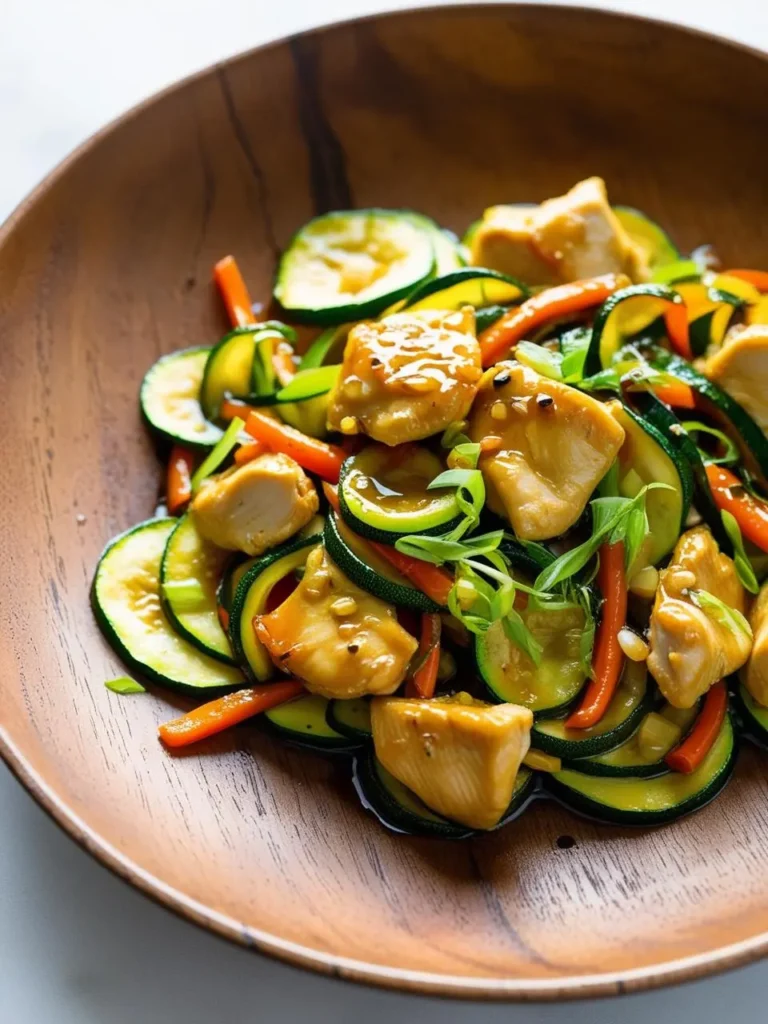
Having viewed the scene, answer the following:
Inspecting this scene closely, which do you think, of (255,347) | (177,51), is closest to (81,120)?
(177,51)

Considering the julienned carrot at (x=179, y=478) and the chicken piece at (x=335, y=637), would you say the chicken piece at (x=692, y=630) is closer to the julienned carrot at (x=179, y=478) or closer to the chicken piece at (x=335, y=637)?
the chicken piece at (x=335, y=637)

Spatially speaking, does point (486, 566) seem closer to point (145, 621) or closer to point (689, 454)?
point (689, 454)

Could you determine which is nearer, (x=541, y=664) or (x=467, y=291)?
(x=541, y=664)

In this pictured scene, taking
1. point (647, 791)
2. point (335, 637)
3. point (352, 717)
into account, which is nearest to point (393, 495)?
point (335, 637)

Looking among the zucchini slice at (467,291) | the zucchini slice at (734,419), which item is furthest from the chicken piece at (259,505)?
the zucchini slice at (734,419)

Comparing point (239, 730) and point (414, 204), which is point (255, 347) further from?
point (239, 730)

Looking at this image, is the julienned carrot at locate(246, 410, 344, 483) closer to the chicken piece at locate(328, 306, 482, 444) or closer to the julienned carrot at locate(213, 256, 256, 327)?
the chicken piece at locate(328, 306, 482, 444)

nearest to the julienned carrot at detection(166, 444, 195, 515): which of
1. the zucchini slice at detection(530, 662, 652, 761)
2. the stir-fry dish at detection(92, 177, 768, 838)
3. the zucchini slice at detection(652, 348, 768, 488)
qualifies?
the stir-fry dish at detection(92, 177, 768, 838)
